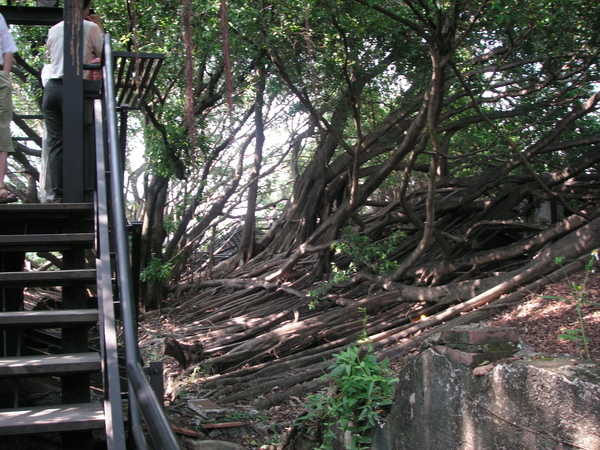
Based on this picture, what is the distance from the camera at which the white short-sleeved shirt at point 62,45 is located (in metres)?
4.08

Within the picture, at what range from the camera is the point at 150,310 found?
1102cm

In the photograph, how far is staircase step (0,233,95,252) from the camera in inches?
127

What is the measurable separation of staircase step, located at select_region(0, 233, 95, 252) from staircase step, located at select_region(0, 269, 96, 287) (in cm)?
23

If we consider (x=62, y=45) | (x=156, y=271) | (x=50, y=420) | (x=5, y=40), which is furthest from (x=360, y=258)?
(x=50, y=420)

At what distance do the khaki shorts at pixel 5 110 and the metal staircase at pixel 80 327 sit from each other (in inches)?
19.9

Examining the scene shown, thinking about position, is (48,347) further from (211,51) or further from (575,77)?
(575,77)

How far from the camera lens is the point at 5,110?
3799 mm

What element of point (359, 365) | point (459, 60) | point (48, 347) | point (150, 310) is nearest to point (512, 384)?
point (359, 365)

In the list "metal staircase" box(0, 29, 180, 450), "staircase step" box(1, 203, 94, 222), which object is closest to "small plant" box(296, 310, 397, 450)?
"metal staircase" box(0, 29, 180, 450)

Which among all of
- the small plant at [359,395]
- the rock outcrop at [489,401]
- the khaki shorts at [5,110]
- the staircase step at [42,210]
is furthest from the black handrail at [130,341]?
the small plant at [359,395]

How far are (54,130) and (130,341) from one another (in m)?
2.41

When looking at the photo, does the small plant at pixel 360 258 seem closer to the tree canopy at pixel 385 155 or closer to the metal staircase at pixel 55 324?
the tree canopy at pixel 385 155

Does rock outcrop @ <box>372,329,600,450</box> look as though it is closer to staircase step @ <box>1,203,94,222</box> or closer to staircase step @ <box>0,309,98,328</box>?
staircase step @ <box>0,309,98,328</box>

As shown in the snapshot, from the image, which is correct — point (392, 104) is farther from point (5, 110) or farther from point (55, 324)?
point (55, 324)
